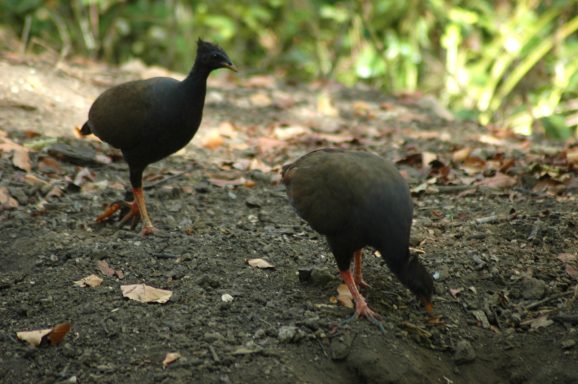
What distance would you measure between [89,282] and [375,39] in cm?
Result: 610

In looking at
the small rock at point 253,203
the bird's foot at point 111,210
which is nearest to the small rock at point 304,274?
the small rock at point 253,203

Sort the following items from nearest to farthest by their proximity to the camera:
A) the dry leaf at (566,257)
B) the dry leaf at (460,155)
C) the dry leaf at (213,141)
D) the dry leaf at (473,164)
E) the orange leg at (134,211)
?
the dry leaf at (566,257) < the orange leg at (134,211) < the dry leaf at (473,164) < the dry leaf at (460,155) < the dry leaf at (213,141)

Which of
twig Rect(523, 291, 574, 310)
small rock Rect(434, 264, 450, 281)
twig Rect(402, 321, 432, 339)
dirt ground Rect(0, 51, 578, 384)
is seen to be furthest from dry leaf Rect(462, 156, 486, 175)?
twig Rect(402, 321, 432, 339)

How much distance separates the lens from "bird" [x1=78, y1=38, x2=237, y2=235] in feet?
14.9

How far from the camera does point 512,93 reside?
30.0ft

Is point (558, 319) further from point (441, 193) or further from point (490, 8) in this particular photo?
point (490, 8)

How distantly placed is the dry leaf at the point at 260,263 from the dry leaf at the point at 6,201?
5.52ft

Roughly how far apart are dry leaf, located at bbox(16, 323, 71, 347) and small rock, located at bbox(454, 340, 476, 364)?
1796 mm

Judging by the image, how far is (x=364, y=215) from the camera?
3.53m

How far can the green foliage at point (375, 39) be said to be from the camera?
8734mm

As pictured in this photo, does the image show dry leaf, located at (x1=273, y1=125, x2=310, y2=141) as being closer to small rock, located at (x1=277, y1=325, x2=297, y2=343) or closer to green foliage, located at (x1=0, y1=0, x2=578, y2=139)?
green foliage, located at (x1=0, y1=0, x2=578, y2=139)

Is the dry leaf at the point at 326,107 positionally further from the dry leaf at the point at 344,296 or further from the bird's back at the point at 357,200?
the dry leaf at the point at 344,296

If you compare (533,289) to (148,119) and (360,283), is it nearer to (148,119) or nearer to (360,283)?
(360,283)

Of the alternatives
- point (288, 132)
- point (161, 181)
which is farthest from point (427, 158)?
point (161, 181)
